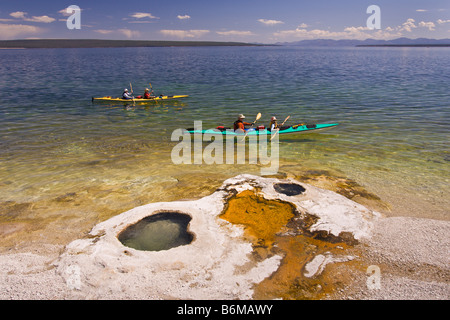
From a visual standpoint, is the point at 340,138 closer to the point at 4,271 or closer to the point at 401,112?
the point at 401,112

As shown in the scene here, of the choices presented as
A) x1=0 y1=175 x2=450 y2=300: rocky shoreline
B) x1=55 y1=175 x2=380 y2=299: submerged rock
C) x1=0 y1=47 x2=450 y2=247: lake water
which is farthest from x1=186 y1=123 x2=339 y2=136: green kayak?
x1=0 y1=175 x2=450 y2=300: rocky shoreline

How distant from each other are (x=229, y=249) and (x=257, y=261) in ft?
2.77

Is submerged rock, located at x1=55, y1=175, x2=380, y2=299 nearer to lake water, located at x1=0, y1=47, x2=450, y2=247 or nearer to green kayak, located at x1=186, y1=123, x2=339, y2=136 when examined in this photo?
lake water, located at x1=0, y1=47, x2=450, y2=247

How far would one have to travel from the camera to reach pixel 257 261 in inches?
287

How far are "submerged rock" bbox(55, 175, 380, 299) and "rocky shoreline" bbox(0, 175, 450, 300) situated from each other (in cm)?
3

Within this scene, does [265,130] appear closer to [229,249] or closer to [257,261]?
[229,249]

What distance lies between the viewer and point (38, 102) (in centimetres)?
2841

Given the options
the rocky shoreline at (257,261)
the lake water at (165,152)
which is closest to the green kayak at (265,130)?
the lake water at (165,152)

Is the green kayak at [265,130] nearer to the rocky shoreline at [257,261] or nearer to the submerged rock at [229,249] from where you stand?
the submerged rock at [229,249]

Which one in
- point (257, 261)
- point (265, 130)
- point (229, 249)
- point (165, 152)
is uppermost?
point (265, 130)

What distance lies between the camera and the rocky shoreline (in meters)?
6.38

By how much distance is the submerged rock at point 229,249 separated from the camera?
651 cm

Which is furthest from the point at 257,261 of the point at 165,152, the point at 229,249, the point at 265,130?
the point at 265,130

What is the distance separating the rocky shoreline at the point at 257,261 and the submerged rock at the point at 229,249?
0.03m
